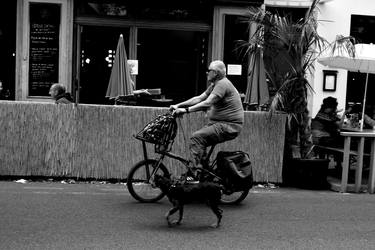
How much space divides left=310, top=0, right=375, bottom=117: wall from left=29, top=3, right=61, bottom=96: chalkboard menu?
608 cm

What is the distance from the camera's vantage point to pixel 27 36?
12531 mm

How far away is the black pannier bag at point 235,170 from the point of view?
7.15m

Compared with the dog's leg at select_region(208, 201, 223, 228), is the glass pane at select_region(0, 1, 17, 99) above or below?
above

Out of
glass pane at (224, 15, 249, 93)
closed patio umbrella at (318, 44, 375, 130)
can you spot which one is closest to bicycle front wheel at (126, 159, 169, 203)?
closed patio umbrella at (318, 44, 375, 130)

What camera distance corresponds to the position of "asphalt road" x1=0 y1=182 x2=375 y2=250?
224 inches

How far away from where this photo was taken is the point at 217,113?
7344 millimetres

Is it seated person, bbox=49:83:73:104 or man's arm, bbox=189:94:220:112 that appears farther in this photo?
seated person, bbox=49:83:73:104

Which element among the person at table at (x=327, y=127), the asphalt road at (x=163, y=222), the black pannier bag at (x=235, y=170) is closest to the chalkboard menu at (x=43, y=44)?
the asphalt road at (x=163, y=222)

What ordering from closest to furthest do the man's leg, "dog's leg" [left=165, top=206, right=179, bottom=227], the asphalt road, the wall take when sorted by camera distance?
the asphalt road
"dog's leg" [left=165, top=206, right=179, bottom=227]
the man's leg
the wall

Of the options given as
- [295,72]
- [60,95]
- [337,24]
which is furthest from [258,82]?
[337,24]

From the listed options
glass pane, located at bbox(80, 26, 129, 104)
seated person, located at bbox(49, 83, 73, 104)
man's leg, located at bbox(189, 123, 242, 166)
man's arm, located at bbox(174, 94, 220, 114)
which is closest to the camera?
man's arm, located at bbox(174, 94, 220, 114)

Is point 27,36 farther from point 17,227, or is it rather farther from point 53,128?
point 17,227

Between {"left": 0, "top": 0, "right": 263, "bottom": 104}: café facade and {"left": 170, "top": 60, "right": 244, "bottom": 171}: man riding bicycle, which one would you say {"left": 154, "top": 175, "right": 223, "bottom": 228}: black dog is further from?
{"left": 0, "top": 0, "right": 263, "bottom": 104}: café facade

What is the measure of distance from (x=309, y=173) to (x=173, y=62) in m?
5.47
